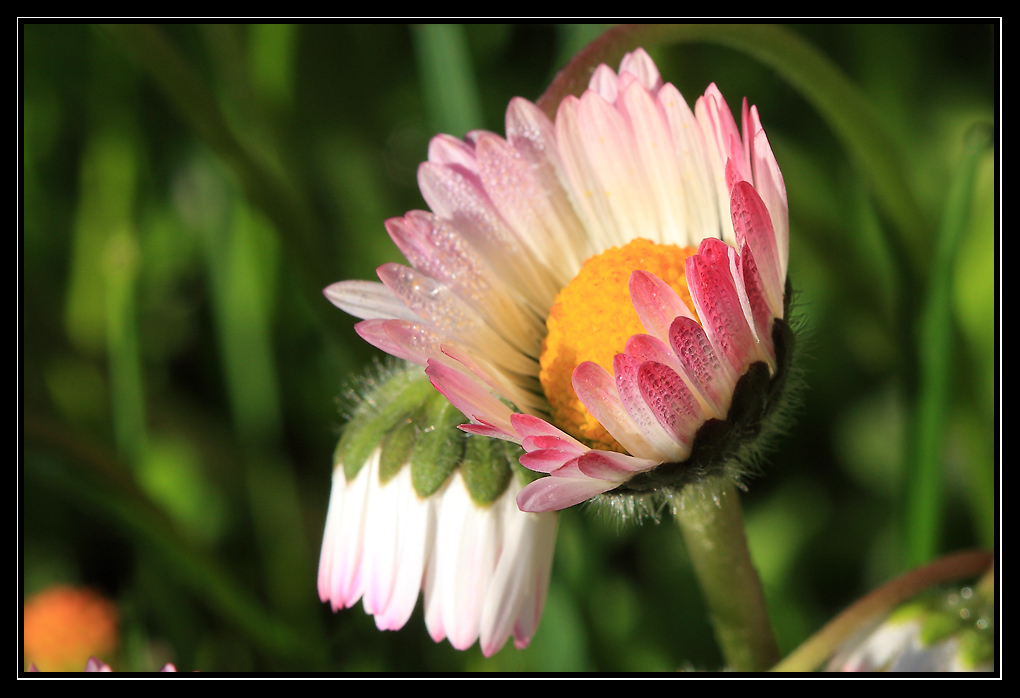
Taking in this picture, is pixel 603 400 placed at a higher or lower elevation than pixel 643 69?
lower

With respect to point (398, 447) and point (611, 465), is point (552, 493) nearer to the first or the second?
point (611, 465)

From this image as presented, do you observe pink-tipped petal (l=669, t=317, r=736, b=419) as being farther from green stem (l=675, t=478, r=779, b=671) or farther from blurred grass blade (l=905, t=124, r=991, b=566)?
blurred grass blade (l=905, t=124, r=991, b=566)

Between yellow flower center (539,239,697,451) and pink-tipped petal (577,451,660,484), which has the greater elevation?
yellow flower center (539,239,697,451)

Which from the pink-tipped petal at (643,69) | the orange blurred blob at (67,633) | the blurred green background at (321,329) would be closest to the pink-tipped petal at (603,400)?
the pink-tipped petal at (643,69)

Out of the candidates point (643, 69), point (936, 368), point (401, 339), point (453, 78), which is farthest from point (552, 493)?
point (453, 78)

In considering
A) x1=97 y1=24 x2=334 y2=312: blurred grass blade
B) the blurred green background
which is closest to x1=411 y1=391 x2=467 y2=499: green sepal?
the blurred green background

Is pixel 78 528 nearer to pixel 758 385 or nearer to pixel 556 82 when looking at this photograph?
pixel 556 82

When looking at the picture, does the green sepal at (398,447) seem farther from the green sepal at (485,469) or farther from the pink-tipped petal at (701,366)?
the pink-tipped petal at (701,366)

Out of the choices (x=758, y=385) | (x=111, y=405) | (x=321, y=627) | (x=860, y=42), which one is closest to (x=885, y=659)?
(x=758, y=385)
